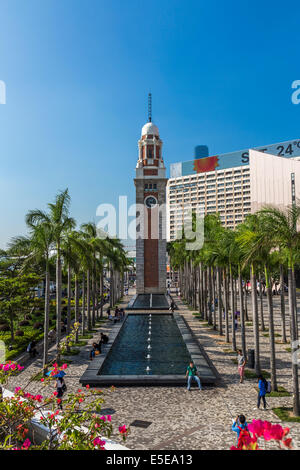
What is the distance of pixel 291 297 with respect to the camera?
1130 centimetres

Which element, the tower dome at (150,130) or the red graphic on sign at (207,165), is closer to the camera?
the tower dome at (150,130)

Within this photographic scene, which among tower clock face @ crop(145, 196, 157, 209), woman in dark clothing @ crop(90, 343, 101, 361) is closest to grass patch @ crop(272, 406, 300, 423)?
woman in dark clothing @ crop(90, 343, 101, 361)

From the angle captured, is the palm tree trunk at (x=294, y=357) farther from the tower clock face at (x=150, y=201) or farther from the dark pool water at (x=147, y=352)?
the tower clock face at (x=150, y=201)

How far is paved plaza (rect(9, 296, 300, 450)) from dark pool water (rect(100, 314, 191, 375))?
1.79 m

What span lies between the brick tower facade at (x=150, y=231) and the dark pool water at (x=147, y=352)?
26060 millimetres

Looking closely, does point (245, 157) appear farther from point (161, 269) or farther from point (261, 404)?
point (261, 404)

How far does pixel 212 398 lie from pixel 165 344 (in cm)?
967

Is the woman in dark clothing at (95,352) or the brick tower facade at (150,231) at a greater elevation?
the brick tower facade at (150,231)

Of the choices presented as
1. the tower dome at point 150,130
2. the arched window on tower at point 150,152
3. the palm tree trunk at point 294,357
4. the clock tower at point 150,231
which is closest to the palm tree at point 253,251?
the palm tree trunk at point 294,357

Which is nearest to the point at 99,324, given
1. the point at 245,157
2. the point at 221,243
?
the point at 221,243

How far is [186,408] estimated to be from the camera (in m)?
11.3

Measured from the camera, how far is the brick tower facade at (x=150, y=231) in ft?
182
